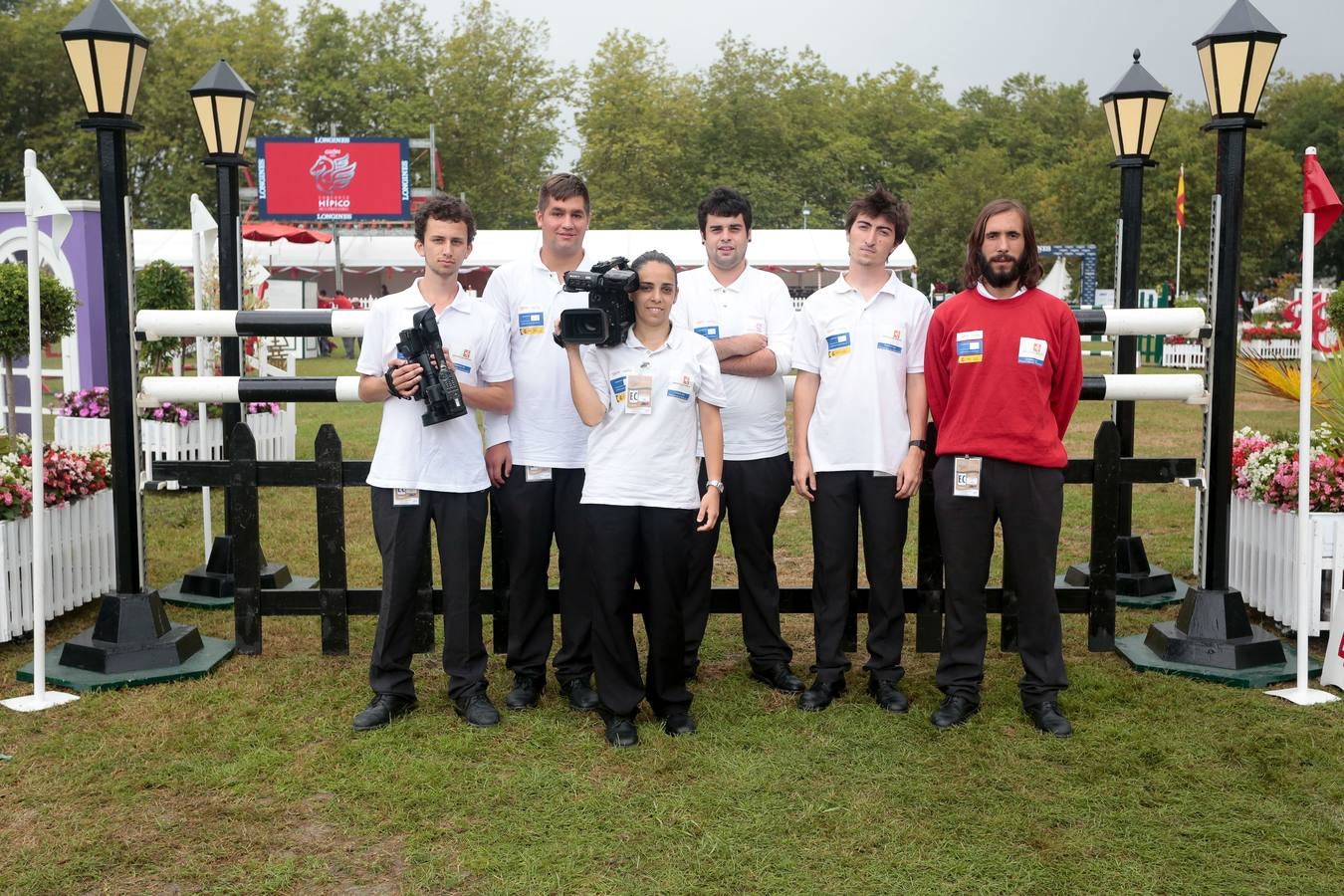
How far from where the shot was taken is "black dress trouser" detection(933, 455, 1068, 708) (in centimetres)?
441

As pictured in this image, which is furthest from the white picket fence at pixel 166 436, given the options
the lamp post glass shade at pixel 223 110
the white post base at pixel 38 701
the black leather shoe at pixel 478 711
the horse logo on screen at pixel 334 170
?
the horse logo on screen at pixel 334 170

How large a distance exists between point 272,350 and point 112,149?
9.82 metres

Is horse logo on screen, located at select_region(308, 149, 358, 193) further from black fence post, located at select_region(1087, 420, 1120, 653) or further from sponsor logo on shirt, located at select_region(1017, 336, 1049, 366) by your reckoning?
sponsor logo on shirt, located at select_region(1017, 336, 1049, 366)

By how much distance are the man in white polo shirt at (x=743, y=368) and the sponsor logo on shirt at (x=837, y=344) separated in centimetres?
16

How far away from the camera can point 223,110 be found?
6.49m

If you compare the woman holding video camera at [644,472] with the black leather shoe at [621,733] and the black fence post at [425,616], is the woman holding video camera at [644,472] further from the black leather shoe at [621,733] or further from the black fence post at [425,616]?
the black fence post at [425,616]

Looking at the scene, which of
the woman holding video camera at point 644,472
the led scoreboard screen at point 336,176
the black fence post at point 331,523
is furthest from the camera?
the led scoreboard screen at point 336,176

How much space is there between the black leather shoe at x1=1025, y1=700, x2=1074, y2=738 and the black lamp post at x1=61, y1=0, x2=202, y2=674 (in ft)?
12.0

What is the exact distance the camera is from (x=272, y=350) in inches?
571

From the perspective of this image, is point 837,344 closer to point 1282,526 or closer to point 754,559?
point 754,559

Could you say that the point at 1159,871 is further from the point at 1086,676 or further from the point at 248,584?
the point at 248,584

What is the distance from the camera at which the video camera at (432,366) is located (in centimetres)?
421

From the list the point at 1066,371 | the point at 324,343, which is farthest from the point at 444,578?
the point at 324,343

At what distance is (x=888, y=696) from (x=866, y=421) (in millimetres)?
1114
